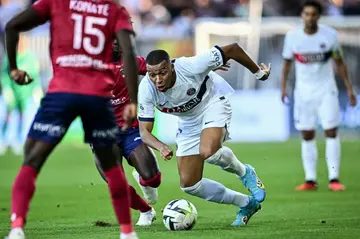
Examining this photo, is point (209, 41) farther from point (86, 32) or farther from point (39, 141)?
point (39, 141)

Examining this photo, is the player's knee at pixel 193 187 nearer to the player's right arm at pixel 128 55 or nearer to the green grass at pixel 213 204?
the green grass at pixel 213 204

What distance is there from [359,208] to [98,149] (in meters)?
4.84

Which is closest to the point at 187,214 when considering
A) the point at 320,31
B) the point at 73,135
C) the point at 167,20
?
the point at 320,31

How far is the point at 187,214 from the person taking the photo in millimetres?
9602

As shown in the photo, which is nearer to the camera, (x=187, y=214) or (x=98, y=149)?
(x=98, y=149)

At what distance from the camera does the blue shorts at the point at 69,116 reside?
24.5 feet

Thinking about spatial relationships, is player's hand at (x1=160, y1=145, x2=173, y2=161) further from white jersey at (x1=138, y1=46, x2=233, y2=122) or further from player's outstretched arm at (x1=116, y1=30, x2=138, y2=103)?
player's outstretched arm at (x1=116, y1=30, x2=138, y2=103)

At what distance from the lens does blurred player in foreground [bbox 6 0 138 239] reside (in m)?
7.46

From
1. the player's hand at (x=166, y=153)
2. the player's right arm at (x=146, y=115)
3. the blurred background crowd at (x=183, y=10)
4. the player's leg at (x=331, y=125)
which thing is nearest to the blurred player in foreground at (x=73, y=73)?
the player's hand at (x=166, y=153)

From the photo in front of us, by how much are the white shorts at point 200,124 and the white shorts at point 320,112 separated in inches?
179

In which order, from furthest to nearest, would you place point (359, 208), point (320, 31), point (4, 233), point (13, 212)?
1. point (320, 31)
2. point (359, 208)
3. point (4, 233)
4. point (13, 212)

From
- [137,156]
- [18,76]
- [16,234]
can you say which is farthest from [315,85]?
[16,234]

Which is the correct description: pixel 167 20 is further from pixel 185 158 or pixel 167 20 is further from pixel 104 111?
pixel 104 111

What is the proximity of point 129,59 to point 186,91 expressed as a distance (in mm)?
2714
